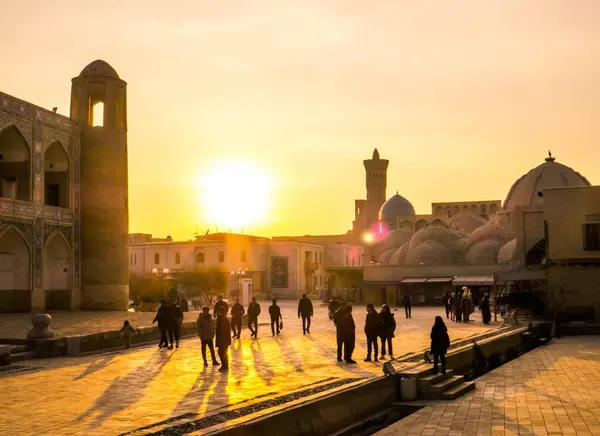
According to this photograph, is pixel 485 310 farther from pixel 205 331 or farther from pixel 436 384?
pixel 436 384

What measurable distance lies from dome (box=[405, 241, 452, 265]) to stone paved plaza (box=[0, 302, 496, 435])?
126ft

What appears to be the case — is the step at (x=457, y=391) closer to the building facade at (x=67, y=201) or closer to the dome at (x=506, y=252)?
the building facade at (x=67, y=201)

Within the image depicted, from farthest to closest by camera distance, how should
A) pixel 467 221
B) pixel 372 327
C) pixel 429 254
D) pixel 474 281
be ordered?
pixel 467 221
pixel 429 254
pixel 474 281
pixel 372 327

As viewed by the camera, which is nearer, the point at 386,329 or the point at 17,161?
the point at 386,329

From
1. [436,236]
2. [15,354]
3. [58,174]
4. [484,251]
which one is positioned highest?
[58,174]

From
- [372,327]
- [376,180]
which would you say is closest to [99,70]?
[372,327]

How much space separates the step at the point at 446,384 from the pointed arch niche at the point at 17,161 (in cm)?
1993

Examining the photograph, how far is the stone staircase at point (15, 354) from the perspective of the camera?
597 inches

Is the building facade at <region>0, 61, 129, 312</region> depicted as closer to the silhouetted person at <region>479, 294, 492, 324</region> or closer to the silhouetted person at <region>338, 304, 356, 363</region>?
the silhouetted person at <region>479, 294, 492, 324</region>

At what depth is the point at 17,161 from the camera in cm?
2842

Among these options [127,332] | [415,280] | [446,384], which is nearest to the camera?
[446,384]

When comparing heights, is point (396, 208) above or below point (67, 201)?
above

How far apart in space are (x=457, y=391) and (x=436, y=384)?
1.48 feet

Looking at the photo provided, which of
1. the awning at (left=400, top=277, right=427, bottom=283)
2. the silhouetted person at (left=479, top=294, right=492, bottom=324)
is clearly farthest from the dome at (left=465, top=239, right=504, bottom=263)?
the silhouetted person at (left=479, top=294, right=492, bottom=324)
